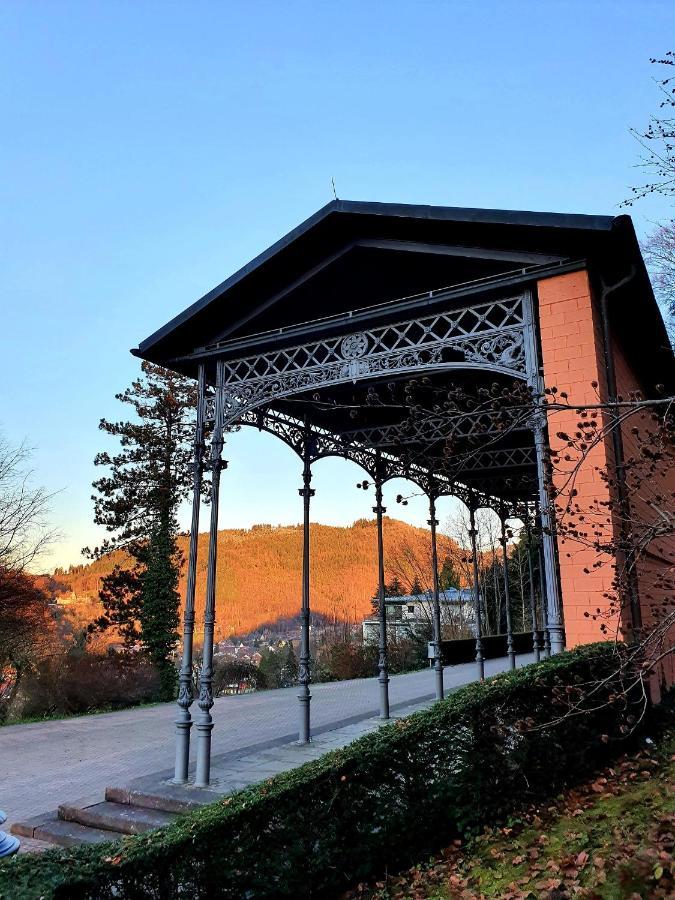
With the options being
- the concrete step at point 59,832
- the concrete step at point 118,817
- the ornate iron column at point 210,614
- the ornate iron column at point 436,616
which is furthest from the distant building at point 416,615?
the concrete step at point 59,832

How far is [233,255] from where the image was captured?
39.6 feet

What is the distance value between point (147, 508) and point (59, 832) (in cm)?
1340

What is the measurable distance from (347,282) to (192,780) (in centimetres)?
540

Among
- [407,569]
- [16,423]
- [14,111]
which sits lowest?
[407,569]

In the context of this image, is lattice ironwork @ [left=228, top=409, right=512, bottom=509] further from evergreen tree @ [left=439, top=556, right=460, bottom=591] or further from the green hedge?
evergreen tree @ [left=439, top=556, right=460, bottom=591]

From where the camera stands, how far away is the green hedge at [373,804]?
9.18ft

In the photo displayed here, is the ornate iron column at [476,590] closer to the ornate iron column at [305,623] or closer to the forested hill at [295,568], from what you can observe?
the ornate iron column at [305,623]

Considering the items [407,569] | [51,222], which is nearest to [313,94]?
[51,222]

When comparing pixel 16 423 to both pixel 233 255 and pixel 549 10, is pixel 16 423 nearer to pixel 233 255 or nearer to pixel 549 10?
pixel 233 255

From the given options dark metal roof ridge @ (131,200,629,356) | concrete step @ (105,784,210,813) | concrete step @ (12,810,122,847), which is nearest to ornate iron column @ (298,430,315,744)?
concrete step @ (105,784,210,813)

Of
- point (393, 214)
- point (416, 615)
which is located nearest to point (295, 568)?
point (416, 615)

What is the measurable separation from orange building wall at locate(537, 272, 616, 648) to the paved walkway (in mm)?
3664

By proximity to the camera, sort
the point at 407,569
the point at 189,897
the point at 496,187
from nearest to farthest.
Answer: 1. the point at 189,897
2. the point at 496,187
3. the point at 407,569

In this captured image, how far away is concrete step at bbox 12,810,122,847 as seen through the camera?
15.7 feet
